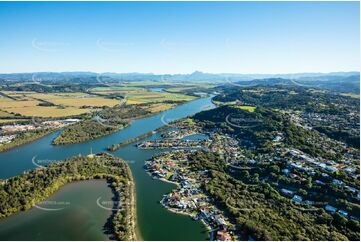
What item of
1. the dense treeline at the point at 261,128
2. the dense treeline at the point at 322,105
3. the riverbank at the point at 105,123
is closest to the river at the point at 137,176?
the riverbank at the point at 105,123

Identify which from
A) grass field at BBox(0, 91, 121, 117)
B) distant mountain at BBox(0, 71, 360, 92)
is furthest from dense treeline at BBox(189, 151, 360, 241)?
distant mountain at BBox(0, 71, 360, 92)

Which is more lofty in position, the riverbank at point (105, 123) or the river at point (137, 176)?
the riverbank at point (105, 123)

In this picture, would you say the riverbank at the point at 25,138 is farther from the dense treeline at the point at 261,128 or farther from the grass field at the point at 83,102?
the grass field at the point at 83,102

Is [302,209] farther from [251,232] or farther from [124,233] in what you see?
[124,233]

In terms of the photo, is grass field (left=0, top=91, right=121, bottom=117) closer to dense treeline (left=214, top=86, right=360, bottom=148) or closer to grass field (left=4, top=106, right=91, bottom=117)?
grass field (left=4, top=106, right=91, bottom=117)

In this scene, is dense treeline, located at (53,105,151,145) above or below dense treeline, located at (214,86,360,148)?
below

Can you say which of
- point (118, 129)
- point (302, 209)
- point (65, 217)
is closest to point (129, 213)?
point (65, 217)
